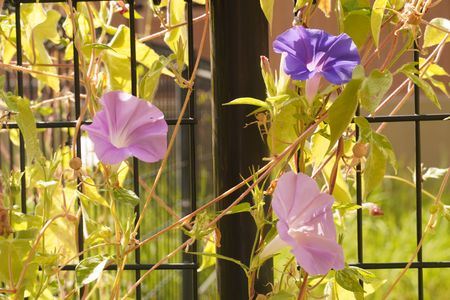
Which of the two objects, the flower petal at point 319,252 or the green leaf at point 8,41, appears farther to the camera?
the green leaf at point 8,41

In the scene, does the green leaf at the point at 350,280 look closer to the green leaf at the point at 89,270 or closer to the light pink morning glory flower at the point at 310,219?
the light pink morning glory flower at the point at 310,219

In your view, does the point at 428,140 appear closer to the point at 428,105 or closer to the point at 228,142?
the point at 428,105

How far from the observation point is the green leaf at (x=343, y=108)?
0.74m

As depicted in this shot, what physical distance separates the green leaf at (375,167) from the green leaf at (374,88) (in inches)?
2.1

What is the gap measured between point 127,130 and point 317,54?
0.19m

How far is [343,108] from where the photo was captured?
0.76 meters

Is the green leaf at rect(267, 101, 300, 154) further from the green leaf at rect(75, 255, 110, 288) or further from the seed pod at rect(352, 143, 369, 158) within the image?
the green leaf at rect(75, 255, 110, 288)

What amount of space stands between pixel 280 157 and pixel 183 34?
12.9 inches

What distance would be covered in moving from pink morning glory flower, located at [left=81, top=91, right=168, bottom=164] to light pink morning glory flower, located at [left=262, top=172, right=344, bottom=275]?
13 cm

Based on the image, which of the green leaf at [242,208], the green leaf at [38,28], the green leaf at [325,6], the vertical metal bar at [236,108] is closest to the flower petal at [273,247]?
the green leaf at [242,208]

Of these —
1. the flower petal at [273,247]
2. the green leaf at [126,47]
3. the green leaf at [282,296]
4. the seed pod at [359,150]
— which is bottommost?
the green leaf at [282,296]

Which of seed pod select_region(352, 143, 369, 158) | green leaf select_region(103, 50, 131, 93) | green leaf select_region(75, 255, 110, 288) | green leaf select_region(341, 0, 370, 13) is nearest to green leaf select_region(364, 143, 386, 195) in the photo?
seed pod select_region(352, 143, 369, 158)

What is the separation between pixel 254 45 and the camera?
961 millimetres

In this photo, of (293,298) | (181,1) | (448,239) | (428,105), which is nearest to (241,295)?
(293,298)
